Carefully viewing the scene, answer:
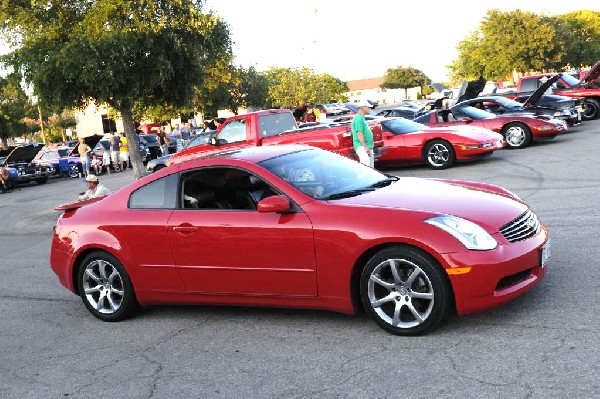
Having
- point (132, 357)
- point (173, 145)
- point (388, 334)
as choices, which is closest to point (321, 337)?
point (388, 334)

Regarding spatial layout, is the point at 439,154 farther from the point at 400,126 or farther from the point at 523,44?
the point at 523,44

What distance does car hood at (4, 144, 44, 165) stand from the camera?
28.1 metres

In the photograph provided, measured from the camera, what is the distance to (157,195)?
20.1 feet

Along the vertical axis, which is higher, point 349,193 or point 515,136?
point 349,193

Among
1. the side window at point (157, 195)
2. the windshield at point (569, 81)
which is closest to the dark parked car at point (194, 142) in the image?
the side window at point (157, 195)

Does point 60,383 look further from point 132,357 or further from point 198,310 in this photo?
point 198,310

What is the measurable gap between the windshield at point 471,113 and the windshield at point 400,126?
5.13 feet

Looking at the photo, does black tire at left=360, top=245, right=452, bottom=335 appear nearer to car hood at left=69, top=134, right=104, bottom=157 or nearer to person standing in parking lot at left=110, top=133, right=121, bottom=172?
person standing in parking lot at left=110, top=133, right=121, bottom=172

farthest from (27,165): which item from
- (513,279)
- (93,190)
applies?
(513,279)

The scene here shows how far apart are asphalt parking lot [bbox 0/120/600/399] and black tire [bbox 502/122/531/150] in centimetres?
1005

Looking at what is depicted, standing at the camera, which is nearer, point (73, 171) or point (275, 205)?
point (275, 205)

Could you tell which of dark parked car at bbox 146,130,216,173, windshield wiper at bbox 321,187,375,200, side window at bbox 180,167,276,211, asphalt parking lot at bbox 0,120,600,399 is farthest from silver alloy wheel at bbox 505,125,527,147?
side window at bbox 180,167,276,211

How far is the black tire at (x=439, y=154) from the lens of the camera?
50.8ft

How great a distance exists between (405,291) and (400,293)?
0.04m
